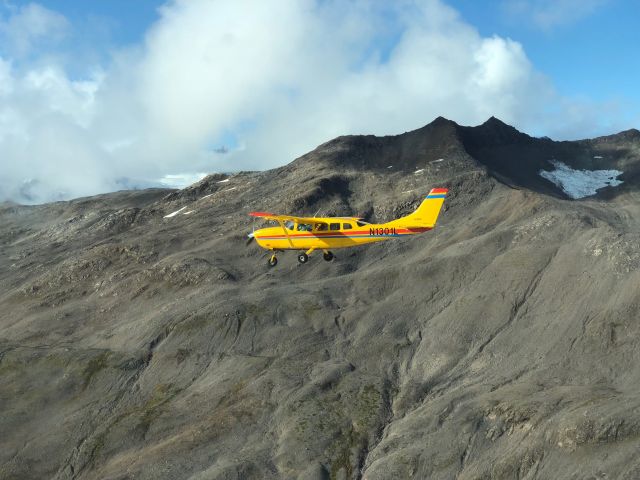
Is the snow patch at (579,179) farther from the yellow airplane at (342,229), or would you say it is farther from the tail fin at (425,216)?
the yellow airplane at (342,229)

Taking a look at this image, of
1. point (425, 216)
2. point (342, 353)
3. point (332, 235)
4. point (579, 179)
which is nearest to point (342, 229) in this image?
point (332, 235)

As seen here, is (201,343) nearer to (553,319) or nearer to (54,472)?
(54,472)

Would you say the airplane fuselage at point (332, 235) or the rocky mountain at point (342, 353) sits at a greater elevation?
the airplane fuselage at point (332, 235)

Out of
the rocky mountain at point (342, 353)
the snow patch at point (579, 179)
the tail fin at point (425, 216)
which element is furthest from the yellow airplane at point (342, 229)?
the snow patch at point (579, 179)

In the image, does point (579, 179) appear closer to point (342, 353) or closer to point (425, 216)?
point (342, 353)

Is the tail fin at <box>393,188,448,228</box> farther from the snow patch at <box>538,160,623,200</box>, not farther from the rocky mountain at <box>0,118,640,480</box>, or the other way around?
the snow patch at <box>538,160,623,200</box>

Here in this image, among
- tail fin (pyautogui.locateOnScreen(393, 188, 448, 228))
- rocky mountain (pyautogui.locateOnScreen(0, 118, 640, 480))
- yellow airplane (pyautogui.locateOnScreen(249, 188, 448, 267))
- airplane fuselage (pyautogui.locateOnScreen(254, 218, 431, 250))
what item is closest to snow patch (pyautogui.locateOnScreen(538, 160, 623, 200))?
rocky mountain (pyautogui.locateOnScreen(0, 118, 640, 480))
